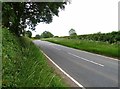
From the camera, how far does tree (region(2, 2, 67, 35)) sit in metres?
30.0

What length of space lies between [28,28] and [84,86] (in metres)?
27.2

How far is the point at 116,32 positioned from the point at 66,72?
3149cm

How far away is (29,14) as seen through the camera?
124 feet

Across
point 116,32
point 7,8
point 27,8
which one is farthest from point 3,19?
point 116,32

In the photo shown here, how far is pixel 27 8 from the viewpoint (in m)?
36.9

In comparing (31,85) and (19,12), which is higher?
(19,12)

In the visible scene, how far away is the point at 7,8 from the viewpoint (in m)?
26.9

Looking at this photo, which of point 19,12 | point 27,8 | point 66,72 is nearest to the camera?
point 66,72

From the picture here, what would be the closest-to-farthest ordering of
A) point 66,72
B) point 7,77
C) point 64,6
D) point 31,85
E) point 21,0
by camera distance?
point 31,85, point 7,77, point 66,72, point 21,0, point 64,6

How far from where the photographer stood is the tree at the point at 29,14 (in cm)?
3002

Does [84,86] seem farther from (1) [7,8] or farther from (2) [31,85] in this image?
(1) [7,8]

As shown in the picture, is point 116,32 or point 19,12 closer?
point 19,12

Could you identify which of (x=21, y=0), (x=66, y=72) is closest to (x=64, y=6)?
(x=21, y=0)

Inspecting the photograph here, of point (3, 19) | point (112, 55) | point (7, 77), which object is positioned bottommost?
point (112, 55)
